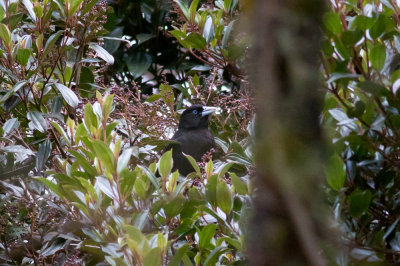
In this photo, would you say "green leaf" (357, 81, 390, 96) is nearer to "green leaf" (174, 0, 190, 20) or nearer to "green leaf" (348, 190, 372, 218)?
"green leaf" (348, 190, 372, 218)

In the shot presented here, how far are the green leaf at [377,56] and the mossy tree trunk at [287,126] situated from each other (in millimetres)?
883

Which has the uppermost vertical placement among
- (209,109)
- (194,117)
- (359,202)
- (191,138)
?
(359,202)

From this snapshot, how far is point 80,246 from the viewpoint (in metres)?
1.94

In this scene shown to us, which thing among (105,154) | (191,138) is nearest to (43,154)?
(105,154)

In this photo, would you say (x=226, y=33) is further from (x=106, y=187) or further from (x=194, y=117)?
(x=106, y=187)

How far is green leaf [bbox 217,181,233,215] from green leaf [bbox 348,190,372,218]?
0.69 metres

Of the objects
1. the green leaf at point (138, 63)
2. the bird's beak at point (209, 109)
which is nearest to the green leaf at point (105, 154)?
the bird's beak at point (209, 109)

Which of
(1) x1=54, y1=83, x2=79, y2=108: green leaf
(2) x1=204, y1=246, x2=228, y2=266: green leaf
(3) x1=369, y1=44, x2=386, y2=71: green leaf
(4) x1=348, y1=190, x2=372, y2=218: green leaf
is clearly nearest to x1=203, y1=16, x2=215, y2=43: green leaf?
(1) x1=54, y1=83, x2=79, y2=108: green leaf

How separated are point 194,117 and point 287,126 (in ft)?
11.8

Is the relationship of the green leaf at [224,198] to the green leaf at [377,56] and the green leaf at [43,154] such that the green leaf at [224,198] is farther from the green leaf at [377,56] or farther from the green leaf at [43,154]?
the green leaf at [43,154]

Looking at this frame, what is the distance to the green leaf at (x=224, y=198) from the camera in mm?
1826

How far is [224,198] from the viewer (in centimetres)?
183

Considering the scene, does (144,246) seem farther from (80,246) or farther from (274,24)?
(274,24)

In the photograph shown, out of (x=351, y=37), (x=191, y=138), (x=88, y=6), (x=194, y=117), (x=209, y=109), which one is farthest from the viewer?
(x=191, y=138)
